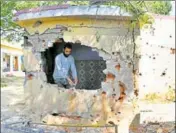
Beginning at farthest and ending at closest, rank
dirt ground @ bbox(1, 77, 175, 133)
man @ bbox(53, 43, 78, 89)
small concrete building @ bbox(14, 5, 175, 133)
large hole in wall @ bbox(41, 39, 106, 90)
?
large hole in wall @ bbox(41, 39, 106, 90), man @ bbox(53, 43, 78, 89), small concrete building @ bbox(14, 5, 175, 133), dirt ground @ bbox(1, 77, 175, 133)

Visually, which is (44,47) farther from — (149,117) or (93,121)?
(149,117)

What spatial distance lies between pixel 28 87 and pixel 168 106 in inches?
214

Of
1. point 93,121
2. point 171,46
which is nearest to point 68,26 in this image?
point 93,121

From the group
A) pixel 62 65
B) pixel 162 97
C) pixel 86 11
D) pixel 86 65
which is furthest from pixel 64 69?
pixel 162 97

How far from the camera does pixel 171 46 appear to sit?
14.3m

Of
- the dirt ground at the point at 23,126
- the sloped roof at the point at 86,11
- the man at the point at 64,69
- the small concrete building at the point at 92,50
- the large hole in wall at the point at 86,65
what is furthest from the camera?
the large hole in wall at the point at 86,65

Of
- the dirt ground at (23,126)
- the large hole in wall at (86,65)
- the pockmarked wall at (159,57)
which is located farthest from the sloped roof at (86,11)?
the pockmarked wall at (159,57)

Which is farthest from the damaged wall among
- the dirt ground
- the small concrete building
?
the dirt ground

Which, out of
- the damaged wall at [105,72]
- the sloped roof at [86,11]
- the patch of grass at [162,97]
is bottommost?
the patch of grass at [162,97]

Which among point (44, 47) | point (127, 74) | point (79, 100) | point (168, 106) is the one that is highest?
point (44, 47)

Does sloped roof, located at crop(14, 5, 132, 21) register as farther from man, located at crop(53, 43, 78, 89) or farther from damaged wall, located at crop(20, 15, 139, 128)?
man, located at crop(53, 43, 78, 89)

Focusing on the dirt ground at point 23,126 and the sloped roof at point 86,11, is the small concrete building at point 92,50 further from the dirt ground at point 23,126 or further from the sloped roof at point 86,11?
the dirt ground at point 23,126

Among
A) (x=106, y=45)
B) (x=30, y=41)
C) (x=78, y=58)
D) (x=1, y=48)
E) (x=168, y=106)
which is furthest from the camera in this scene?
(x=1, y=48)

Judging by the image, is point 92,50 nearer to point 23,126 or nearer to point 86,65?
point 86,65
